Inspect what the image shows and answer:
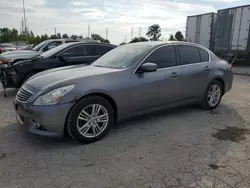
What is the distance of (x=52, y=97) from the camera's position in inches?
127

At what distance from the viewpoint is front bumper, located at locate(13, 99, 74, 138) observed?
10.4 ft

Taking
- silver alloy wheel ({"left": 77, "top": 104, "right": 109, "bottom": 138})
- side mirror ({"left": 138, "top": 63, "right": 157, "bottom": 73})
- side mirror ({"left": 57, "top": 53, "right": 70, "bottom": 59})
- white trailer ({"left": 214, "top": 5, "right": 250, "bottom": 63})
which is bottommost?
silver alloy wheel ({"left": 77, "top": 104, "right": 109, "bottom": 138})

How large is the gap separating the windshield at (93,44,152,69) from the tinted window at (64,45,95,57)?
267cm

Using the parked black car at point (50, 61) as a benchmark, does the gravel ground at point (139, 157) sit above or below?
below

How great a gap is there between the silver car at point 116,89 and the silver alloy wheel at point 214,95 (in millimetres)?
23

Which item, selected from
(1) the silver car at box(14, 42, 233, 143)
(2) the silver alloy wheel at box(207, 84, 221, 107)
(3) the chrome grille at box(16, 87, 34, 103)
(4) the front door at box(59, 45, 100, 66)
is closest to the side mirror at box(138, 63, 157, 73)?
(1) the silver car at box(14, 42, 233, 143)

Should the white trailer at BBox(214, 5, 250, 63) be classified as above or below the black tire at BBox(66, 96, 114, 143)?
above

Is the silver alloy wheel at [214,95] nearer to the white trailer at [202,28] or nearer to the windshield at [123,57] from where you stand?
the windshield at [123,57]

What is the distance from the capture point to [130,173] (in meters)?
2.76

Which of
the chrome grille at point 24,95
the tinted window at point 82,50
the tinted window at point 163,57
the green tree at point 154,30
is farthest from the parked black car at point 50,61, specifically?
the green tree at point 154,30

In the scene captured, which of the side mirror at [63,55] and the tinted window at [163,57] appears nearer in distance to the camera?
the tinted window at [163,57]

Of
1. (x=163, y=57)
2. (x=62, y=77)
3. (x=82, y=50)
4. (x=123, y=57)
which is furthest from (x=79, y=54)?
(x=62, y=77)

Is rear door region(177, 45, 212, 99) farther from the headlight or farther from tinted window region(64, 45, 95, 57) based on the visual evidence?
tinted window region(64, 45, 95, 57)

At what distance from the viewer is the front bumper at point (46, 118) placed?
3.16 meters
